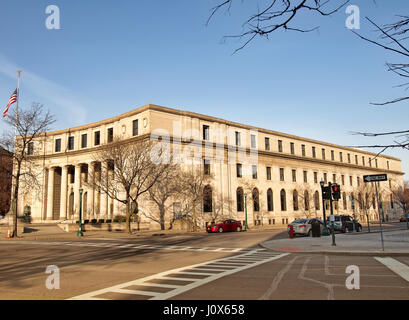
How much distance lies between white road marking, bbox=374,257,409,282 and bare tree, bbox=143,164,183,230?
32.1 m

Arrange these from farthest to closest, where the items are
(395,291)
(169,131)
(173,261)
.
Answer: (169,131)
(173,261)
(395,291)

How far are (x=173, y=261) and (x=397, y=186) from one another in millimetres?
102552

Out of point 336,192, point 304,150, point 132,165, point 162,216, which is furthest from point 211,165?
point 336,192

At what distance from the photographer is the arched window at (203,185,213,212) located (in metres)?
49.7

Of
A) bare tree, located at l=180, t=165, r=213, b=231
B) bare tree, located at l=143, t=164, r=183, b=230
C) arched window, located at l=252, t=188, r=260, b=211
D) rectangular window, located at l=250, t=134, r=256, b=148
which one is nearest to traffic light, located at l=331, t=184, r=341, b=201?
bare tree, located at l=180, t=165, r=213, b=231

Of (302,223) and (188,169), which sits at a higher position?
(188,169)

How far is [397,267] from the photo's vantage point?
468 inches

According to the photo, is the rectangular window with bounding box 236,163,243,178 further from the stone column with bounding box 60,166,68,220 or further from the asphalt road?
the asphalt road

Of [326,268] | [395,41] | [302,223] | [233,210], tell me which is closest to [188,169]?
[233,210]

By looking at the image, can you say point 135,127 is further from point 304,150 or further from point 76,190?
point 304,150

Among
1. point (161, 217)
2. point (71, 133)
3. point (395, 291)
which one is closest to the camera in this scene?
point (395, 291)

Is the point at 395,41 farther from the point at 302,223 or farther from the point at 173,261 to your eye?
the point at 302,223

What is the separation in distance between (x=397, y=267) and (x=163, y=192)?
35238 millimetres
